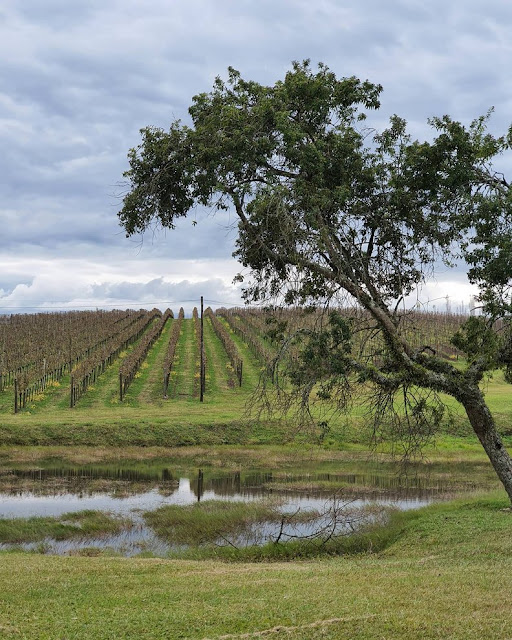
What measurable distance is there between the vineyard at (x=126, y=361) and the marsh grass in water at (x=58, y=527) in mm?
12389

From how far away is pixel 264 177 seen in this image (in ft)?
54.6

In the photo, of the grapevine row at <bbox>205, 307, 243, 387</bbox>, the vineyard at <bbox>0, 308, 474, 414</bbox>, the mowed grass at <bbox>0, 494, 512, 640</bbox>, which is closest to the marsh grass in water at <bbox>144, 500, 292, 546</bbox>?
the mowed grass at <bbox>0, 494, 512, 640</bbox>

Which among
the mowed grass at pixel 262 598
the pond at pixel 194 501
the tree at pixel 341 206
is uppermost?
the tree at pixel 341 206

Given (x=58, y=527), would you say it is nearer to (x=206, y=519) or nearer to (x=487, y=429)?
(x=206, y=519)

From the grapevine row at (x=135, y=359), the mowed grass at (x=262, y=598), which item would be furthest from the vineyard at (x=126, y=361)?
the mowed grass at (x=262, y=598)

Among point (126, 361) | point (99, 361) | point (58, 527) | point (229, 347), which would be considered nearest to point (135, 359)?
point (126, 361)

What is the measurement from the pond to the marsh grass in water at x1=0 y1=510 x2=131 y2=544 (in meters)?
0.03

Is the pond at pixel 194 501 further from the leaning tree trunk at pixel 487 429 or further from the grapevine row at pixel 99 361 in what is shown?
the grapevine row at pixel 99 361

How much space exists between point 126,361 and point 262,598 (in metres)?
49.8

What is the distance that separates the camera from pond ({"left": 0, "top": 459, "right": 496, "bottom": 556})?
1959cm

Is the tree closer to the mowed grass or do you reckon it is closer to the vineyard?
the mowed grass

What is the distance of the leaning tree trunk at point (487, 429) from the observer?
16.0 metres

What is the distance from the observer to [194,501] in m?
25.1

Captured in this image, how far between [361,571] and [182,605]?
4.43 meters
